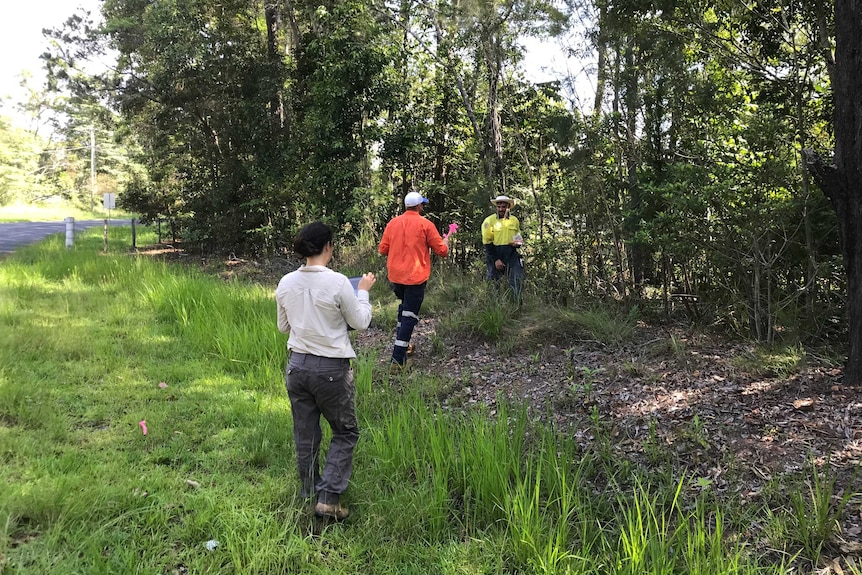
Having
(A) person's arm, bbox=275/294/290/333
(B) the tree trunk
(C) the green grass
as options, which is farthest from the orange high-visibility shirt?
(B) the tree trunk

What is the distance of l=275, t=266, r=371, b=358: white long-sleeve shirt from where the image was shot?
9.81 ft

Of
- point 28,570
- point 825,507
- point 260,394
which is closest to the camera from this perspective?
point 28,570

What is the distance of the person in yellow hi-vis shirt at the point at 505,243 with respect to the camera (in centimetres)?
741

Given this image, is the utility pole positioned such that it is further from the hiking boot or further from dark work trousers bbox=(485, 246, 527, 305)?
the hiking boot

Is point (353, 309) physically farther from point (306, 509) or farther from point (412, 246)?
point (412, 246)

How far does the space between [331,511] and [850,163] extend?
410cm

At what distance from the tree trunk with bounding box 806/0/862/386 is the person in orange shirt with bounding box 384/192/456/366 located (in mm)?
3279

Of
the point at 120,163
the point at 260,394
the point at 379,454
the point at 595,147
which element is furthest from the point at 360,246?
the point at 120,163

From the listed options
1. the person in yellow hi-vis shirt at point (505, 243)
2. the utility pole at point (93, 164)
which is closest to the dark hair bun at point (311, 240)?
the person in yellow hi-vis shirt at point (505, 243)

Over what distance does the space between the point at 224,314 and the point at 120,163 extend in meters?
49.9

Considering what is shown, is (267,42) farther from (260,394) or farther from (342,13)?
(260,394)

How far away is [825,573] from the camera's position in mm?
2527

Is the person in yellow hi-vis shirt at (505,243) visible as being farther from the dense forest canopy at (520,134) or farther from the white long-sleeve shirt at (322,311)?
the white long-sleeve shirt at (322,311)

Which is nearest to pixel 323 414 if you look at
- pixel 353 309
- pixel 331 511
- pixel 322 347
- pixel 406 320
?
pixel 322 347
